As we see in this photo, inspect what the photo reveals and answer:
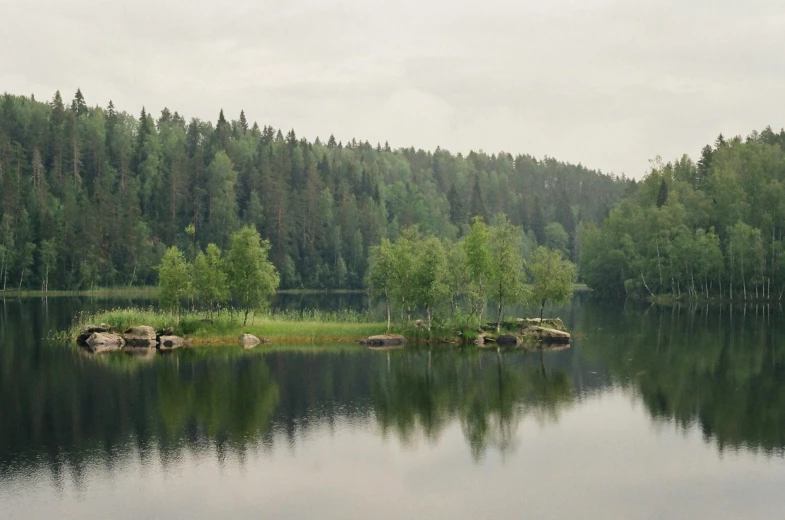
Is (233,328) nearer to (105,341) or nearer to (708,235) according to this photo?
(105,341)

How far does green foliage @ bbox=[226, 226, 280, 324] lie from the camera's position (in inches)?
3462

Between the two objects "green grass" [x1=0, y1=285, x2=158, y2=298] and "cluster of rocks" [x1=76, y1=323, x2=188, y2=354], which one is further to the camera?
"green grass" [x1=0, y1=285, x2=158, y2=298]

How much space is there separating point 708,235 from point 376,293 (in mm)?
90301

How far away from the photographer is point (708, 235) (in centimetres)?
15675

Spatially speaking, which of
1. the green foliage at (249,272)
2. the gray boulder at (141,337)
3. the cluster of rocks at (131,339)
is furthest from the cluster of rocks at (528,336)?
the gray boulder at (141,337)

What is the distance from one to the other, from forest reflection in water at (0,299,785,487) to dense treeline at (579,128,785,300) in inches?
2670

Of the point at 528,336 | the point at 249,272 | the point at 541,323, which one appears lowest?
the point at 528,336

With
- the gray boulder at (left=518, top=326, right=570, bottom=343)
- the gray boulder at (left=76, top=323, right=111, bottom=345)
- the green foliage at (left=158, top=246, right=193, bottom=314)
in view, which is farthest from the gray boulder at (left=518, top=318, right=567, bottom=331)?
the gray boulder at (left=76, top=323, right=111, bottom=345)

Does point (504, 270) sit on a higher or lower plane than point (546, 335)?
higher

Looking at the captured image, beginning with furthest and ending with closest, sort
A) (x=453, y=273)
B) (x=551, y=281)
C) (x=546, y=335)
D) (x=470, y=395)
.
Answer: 1. (x=551, y=281)
2. (x=453, y=273)
3. (x=546, y=335)
4. (x=470, y=395)

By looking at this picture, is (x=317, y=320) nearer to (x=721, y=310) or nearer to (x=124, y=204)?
(x=721, y=310)

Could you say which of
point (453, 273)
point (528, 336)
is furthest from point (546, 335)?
point (453, 273)

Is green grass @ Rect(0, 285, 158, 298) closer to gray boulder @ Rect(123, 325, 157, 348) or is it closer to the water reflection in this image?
gray boulder @ Rect(123, 325, 157, 348)

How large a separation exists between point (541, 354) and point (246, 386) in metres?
33.0
